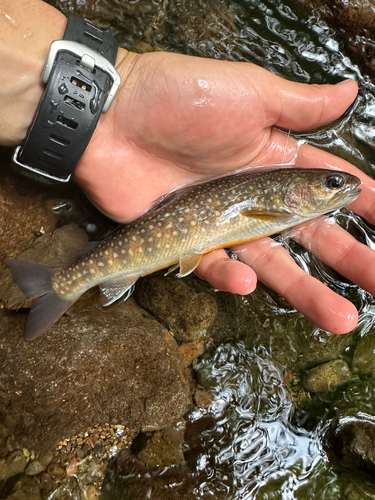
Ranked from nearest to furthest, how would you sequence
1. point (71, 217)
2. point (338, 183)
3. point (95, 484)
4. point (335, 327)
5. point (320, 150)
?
point (335, 327), point (338, 183), point (95, 484), point (320, 150), point (71, 217)

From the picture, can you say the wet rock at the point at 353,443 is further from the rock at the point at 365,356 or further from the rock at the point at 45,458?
the rock at the point at 45,458

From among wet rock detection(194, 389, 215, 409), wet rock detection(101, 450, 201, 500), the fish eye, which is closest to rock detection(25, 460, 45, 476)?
wet rock detection(101, 450, 201, 500)

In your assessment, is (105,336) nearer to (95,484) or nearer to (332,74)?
(95,484)

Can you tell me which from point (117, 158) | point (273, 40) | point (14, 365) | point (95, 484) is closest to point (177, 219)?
point (117, 158)

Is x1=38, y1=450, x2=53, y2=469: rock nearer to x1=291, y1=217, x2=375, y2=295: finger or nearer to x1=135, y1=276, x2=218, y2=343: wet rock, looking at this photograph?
x1=135, y1=276, x2=218, y2=343: wet rock

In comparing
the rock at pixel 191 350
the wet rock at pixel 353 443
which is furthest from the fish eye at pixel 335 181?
the wet rock at pixel 353 443

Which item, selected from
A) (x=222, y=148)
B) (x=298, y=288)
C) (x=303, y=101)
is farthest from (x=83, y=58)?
(x=298, y=288)
